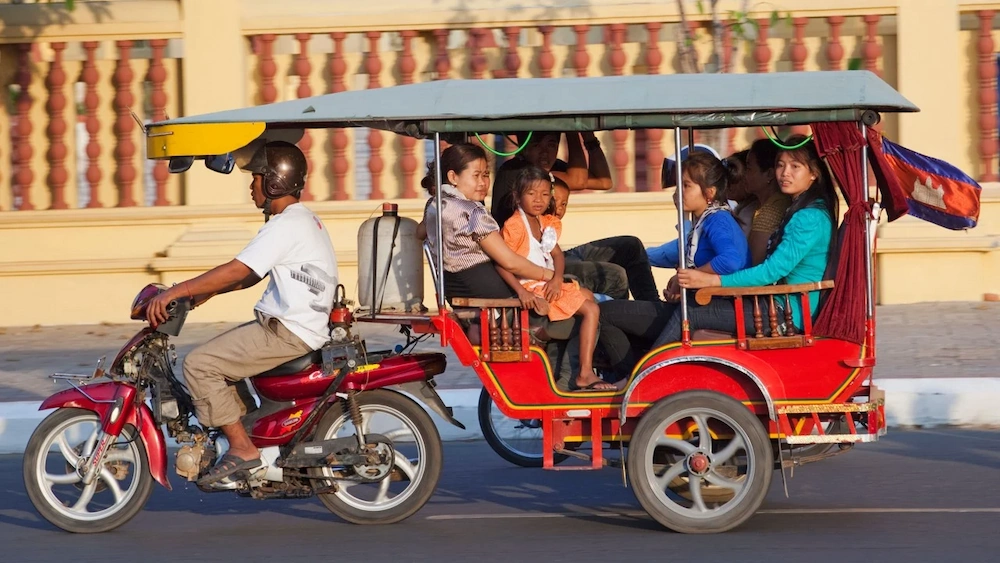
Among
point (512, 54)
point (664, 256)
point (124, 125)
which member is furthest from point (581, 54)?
point (664, 256)

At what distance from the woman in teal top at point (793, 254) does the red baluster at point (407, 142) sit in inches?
214

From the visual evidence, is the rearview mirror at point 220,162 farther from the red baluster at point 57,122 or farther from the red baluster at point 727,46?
the red baluster at point 57,122

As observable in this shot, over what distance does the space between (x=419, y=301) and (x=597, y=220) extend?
525 cm

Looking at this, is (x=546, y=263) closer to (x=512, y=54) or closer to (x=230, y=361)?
(x=230, y=361)

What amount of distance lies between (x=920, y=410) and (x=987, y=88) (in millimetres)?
3716

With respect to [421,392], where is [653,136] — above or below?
above

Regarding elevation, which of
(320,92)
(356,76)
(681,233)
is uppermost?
(356,76)

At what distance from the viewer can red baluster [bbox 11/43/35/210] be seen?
37.0ft

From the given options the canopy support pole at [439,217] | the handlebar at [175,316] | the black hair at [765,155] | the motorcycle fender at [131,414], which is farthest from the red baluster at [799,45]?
the motorcycle fender at [131,414]

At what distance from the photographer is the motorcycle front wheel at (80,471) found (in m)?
5.77

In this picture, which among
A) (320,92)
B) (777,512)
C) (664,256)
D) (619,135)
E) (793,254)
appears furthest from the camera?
(320,92)

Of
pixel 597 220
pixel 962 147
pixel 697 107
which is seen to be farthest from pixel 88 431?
pixel 962 147

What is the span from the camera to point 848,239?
18.2 ft

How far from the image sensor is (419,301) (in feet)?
19.5
